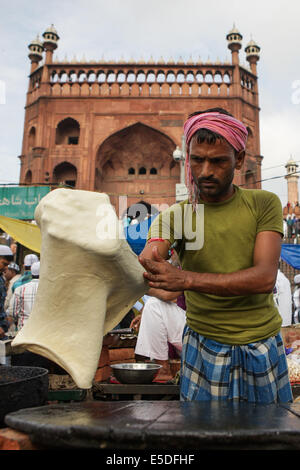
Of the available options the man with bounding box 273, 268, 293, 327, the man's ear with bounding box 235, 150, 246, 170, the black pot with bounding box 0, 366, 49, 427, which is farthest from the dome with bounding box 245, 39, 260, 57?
the black pot with bounding box 0, 366, 49, 427

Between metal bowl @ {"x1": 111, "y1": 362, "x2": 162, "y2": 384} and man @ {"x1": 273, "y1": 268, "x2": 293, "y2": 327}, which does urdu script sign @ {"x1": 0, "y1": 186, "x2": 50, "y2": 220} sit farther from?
metal bowl @ {"x1": 111, "y1": 362, "x2": 162, "y2": 384}

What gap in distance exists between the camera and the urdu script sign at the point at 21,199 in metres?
13.1

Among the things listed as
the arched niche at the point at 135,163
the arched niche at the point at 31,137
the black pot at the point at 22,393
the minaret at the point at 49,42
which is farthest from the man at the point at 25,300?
the minaret at the point at 49,42

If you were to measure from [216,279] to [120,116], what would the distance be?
19.8 meters

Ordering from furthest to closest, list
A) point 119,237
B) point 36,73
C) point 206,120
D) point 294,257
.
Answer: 1. point 36,73
2. point 294,257
3. point 206,120
4. point 119,237

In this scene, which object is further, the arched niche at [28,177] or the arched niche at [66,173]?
the arched niche at [28,177]

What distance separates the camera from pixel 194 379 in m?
1.46

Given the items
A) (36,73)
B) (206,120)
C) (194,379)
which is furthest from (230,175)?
(36,73)

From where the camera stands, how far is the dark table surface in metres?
0.86

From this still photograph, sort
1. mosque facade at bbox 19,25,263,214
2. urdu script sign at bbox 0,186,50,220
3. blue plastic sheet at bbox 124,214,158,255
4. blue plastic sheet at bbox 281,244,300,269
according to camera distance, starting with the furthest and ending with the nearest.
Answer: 1. mosque facade at bbox 19,25,263,214
2. urdu script sign at bbox 0,186,50,220
3. blue plastic sheet at bbox 281,244,300,269
4. blue plastic sheet at bbox 124,214,158,255

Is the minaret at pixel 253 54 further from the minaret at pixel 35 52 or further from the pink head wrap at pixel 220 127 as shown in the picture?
the pink head wrap at pixel 220 127

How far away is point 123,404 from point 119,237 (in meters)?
0.51

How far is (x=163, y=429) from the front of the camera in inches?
34.6

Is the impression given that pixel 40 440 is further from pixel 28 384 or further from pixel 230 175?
pixel 230 175
